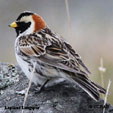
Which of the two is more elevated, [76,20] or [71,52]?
[71,52]

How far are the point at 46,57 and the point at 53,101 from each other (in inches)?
22.7

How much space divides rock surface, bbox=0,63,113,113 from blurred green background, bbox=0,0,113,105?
1.88 metres

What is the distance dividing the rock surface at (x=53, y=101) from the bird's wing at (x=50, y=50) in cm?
31

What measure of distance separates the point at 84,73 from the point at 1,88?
1.04 metres

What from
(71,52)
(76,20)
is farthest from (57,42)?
(76,20)

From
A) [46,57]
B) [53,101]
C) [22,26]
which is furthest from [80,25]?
[53,101]

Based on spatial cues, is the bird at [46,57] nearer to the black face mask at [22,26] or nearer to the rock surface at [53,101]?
the black face mask at [22,26]

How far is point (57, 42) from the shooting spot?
23.9 ft

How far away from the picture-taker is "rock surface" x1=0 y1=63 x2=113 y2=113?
6.63 m

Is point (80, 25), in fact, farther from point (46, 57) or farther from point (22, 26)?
point (46, 57)

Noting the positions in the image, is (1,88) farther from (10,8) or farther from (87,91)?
(10,8)

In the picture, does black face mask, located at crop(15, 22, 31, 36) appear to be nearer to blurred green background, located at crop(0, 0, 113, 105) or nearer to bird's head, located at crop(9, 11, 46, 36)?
bird's head, located at crop(9, 11, 46, 36)

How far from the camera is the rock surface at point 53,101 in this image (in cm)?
663

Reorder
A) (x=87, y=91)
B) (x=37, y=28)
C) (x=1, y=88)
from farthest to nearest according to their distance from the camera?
(x=37, y=28) → (x=1, y=88) → (x=87, y=91)
